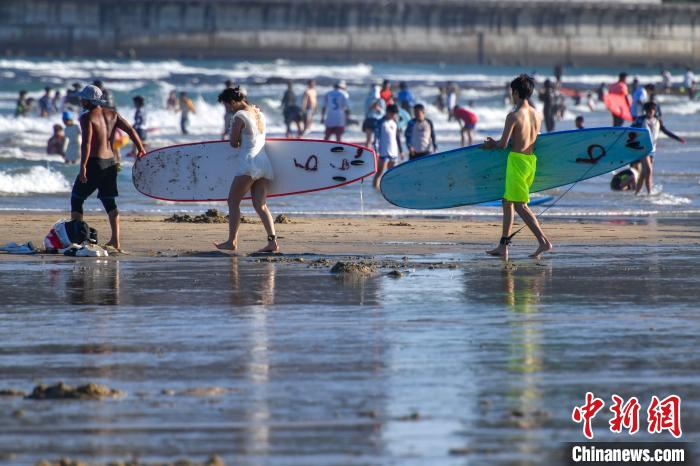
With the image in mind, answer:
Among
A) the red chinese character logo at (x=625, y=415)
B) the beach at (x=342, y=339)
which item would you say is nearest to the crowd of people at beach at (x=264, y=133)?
the beach at (x=342, y=339)

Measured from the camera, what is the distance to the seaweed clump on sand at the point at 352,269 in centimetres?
987

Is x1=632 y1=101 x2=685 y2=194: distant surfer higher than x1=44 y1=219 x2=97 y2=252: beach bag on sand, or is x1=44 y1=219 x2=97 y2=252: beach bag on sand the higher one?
x1=632 y1=101 x2=685 y2=194: distant surfer

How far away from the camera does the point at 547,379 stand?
6164 millimetres

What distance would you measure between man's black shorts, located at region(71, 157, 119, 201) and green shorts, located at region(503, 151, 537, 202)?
126 inches

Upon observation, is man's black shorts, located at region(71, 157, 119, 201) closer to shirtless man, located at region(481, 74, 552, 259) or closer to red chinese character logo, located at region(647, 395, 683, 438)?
shirtless man, located at region(481, 74, 552, 259)

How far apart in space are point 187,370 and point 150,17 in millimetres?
79061

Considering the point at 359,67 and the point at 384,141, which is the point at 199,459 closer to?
the point at 384,141

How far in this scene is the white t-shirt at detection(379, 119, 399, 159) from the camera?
1961 cm

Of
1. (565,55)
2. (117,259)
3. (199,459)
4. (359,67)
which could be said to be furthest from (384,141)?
(565,55)

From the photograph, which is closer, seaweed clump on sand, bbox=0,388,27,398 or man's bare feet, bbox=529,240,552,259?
seaweed clump on sand, bbox=0,388,27,398

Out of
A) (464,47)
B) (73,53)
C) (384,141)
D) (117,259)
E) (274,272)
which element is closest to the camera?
(274,272)

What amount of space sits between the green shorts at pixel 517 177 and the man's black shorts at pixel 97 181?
10.5 feet

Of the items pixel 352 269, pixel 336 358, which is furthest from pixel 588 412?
pixel 352 269

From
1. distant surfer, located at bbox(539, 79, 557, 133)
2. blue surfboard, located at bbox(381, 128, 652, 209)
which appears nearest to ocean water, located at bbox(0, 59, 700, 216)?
distant surfer, located at bbox(539, 79, 557, 133)
